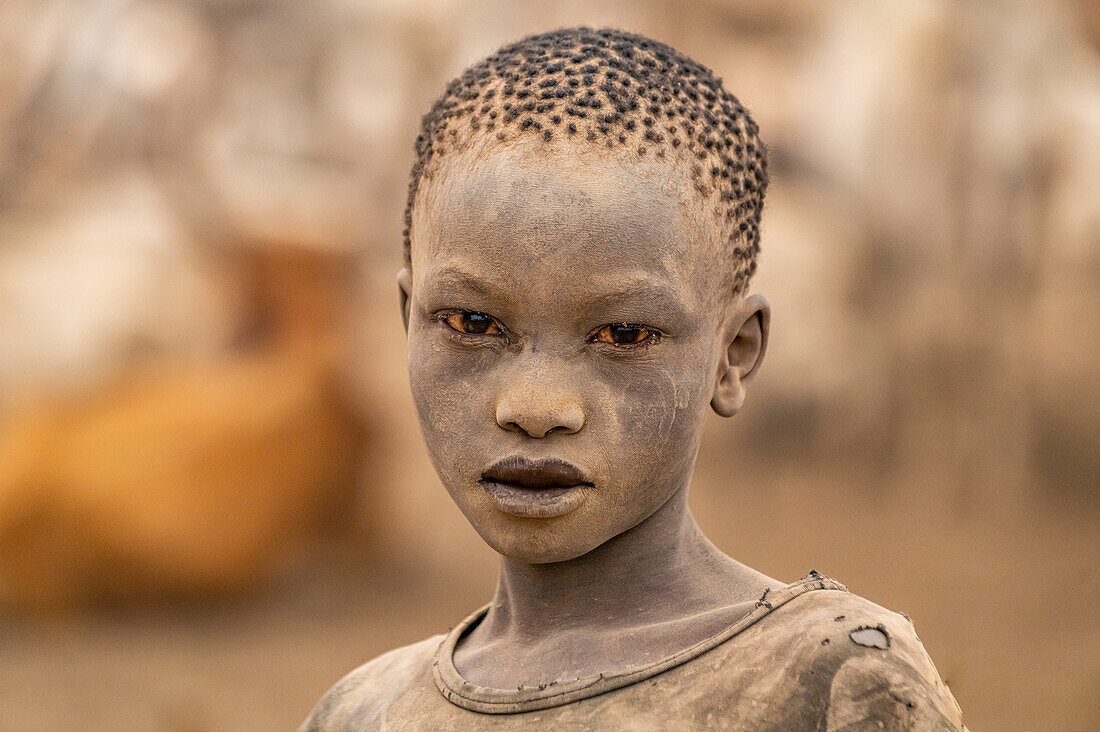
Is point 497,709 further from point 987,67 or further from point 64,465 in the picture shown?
point 987,67

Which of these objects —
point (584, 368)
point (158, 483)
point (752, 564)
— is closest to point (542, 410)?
point (584, 368)

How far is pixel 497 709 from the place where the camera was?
2146mm

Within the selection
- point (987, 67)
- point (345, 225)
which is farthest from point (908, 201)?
point (345, 225)

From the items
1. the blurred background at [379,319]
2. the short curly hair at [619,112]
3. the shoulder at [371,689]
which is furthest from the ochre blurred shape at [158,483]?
the short curly hair at [619,112]

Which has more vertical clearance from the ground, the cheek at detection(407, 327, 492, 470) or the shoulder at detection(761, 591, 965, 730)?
the cheek at detection(407, 327, 492, 470)

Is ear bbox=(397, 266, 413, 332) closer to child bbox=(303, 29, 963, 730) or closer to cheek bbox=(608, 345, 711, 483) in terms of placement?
child bbox=(303, 29, 963, 730)

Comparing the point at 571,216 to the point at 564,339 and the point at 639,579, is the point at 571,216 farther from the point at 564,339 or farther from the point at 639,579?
the point at 639,579

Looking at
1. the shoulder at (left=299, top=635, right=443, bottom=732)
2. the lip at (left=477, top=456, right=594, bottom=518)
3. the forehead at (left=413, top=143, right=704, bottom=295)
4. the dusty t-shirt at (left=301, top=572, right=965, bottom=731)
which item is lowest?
the shoulder at (left=299, top=635, right=443, bottom=732)

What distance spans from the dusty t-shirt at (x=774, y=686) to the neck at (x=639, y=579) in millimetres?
155

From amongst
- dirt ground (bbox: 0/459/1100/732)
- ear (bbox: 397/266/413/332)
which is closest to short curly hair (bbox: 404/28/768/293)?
ear (bbox: 397/266/413/332)

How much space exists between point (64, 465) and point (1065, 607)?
19.2 feet

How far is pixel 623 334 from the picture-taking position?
2.06 meters

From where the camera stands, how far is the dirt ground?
6.81 m

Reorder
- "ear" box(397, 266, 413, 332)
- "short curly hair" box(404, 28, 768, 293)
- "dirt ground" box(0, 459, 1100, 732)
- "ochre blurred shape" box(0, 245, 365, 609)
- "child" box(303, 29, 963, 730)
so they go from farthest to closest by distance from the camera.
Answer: "ochre blurred shape" box(0, 245, 365, 609)
"dirt ground" box(0, 459, 1100, 732)
"ear" box(397, 266, 413, 332)
"short curly hair" box(404, 28, 768, 293)
"child" box(303, 29, 963, 730)
